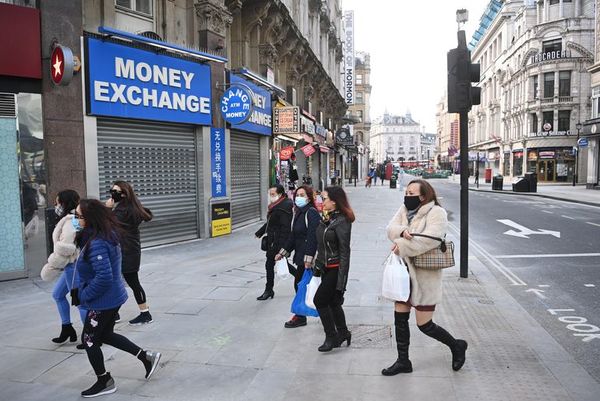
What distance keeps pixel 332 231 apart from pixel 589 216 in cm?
1664

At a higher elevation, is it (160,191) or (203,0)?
(203,0)

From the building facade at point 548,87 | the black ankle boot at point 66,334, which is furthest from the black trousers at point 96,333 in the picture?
the building facade at point 548,87

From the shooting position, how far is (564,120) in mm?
47844

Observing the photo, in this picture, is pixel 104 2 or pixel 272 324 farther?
pixel 104 2

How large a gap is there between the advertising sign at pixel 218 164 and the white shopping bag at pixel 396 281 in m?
9.60

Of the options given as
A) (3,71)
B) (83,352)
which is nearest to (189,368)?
(83,352)

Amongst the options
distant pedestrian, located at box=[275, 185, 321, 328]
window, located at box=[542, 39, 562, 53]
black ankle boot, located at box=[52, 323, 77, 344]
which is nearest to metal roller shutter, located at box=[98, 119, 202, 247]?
black ankle boot, located at box=[52, 323, 77, 344]

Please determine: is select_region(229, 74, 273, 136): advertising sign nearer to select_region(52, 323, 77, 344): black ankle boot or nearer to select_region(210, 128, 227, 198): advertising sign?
select_region(210, 128, 227, 198): advertising sign

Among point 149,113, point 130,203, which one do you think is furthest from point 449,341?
point 149,113

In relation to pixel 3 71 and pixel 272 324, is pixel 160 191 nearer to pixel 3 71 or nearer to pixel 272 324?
pixel 3 71

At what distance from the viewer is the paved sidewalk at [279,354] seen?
4.06 m

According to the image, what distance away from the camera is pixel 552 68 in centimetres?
4772

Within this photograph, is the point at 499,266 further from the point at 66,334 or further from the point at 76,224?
the point at 76,224

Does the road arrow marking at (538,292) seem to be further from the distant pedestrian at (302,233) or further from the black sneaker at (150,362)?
the black sneaker at (150,362)
